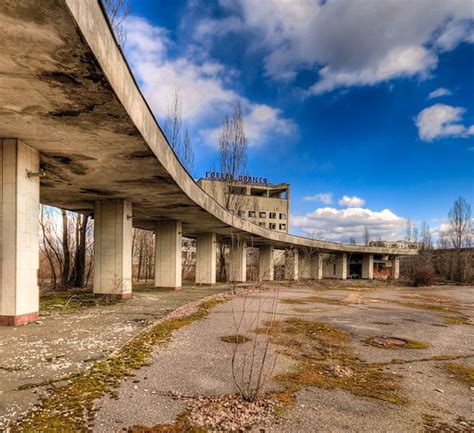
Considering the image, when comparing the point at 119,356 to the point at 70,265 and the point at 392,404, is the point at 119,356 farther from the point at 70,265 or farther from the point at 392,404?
the point at 70,265

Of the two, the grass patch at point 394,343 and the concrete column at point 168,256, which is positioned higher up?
the concrete column at point 168,256

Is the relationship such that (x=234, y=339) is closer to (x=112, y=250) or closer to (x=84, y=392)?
(x=84, y=392)

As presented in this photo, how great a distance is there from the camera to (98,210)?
47.0ft

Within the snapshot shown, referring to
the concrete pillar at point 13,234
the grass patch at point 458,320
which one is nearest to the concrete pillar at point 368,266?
the grass patch at point 458,320

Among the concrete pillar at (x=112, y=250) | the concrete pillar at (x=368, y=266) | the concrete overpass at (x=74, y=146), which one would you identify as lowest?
the concrete pillar at (x=368, y=266)

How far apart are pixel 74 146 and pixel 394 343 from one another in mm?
7899

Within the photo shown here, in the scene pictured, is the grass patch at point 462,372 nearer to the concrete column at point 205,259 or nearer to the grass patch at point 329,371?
the grass patch at point 329,371

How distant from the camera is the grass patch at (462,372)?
4896 mm

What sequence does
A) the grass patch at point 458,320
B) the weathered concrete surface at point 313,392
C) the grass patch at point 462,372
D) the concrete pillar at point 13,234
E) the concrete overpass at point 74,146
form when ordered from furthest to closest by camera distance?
the grass patch at point 458,320, the concrete pillar at point 13,234, the grass patch at point 462,372, the concrete overpass at point 74,146, the weathered concrete surface at point 313,392

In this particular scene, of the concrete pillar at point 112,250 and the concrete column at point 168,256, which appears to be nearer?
the concrete pillar at point 112,250

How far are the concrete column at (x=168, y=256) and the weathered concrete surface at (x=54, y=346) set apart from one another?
8.67m

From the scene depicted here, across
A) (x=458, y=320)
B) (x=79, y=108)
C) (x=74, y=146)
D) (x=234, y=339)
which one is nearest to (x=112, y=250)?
(x=74, y=146)

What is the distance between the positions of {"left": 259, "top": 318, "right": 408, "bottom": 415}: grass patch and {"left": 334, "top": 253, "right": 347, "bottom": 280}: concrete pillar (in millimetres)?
37877

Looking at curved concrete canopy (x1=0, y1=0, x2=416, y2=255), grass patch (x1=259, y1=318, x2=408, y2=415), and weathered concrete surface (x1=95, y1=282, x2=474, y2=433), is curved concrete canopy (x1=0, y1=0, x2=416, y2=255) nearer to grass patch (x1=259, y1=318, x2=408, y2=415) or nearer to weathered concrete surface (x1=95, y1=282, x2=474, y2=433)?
grass patch (x1=259, y1=318, x2=408, y2=415)
